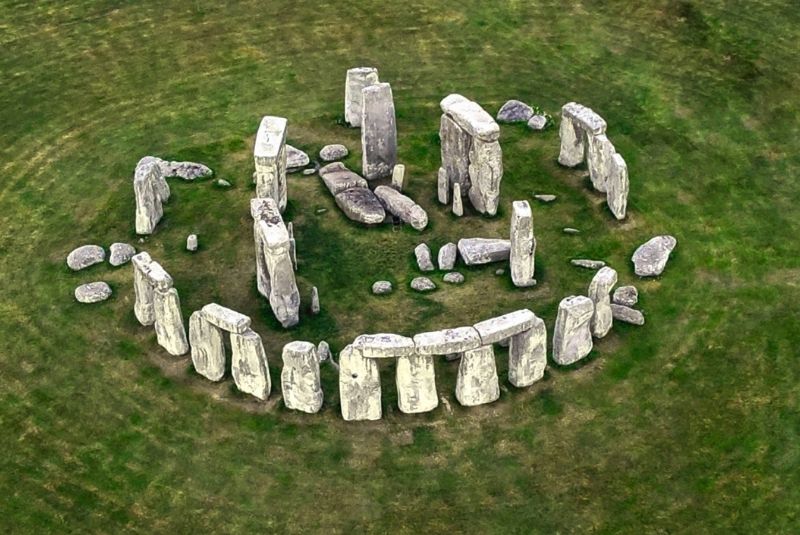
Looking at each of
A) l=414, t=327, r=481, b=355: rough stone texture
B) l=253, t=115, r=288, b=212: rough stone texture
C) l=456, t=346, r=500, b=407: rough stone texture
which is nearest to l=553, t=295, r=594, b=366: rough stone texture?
l=456, t=346, r=500, b=407: rough stone texture

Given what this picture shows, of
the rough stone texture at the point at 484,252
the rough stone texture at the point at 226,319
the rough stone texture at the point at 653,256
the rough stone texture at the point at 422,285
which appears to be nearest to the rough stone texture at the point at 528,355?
the rough stone texture at the point at 422,285

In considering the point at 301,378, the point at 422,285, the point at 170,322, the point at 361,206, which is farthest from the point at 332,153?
the point at 301,378

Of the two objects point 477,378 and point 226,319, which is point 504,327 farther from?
point 226,319

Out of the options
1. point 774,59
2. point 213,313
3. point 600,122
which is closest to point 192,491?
point 213,313

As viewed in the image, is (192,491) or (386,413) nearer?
(192,491)

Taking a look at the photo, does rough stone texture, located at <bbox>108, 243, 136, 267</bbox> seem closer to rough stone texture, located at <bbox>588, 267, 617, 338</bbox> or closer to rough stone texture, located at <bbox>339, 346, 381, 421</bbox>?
rough stone texture, located at <bbox>339, 346, 381, 421</bbox>

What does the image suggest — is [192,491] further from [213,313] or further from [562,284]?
[562,284]
